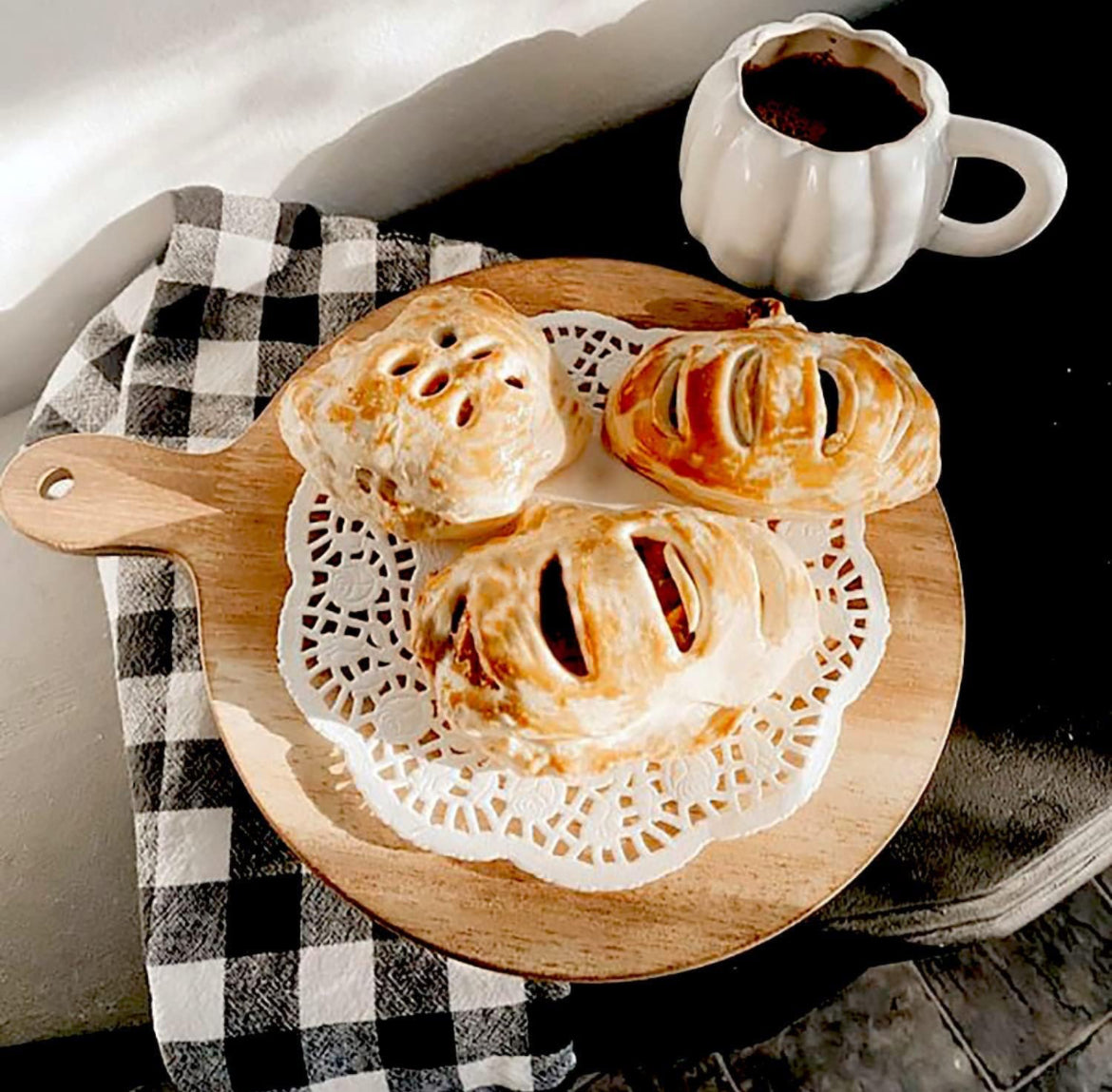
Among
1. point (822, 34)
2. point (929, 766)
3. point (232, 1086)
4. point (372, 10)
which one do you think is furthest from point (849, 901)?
point (372, 10)

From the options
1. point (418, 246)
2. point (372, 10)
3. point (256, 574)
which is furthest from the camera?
point (418, 246)

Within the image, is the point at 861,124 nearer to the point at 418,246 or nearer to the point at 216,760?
the point at 418,246

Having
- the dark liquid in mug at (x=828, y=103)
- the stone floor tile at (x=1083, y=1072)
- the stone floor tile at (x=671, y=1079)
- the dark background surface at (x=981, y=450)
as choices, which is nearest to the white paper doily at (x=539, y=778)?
the dark background surface at (x=981, y=450)

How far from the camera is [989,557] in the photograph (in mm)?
862

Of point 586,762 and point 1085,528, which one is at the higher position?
point 586,762

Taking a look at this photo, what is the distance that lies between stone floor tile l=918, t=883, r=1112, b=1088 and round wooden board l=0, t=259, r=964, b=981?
2.00ft

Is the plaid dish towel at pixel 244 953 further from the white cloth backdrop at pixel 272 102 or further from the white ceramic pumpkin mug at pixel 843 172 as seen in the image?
the white ceramic pumpkin mug at pixel 843 172

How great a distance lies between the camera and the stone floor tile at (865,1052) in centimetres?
123

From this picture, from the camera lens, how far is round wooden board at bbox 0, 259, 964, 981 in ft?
2.29

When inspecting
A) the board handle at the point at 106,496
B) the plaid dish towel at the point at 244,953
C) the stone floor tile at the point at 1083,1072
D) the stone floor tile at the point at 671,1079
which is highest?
the board handle at the point at 106,496

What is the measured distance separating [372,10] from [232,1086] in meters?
0.71

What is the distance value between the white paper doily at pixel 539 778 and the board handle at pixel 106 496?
0.22ft

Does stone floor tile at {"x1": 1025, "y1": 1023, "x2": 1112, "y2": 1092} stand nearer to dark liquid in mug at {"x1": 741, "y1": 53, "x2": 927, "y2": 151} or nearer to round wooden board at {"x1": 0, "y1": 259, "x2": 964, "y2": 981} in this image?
round wooden board at {"x1": 0, "y1": 259, "x2": 964, "y2": 981}

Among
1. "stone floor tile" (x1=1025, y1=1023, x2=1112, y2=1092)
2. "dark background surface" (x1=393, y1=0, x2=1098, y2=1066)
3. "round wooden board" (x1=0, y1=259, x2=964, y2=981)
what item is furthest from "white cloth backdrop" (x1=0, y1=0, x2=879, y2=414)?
"stone floor tile" (x1=1025, y1=1023, x2=1112, y2=1092)
